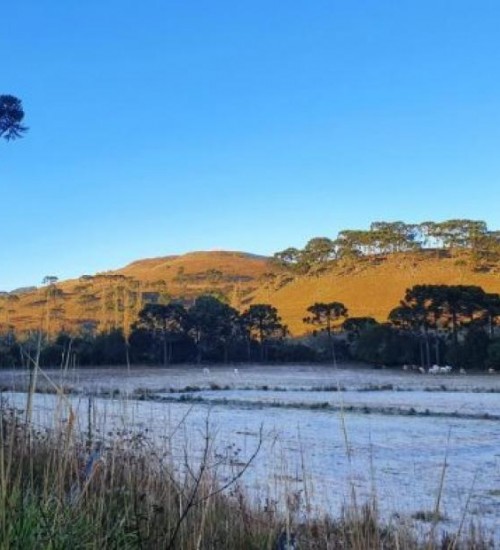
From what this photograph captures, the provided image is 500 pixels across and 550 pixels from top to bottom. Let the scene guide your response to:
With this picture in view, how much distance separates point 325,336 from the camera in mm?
78438

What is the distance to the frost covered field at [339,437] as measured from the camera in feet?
19.5

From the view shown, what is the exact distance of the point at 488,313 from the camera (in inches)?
2554

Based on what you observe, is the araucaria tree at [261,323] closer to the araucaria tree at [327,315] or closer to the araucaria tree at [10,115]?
the araucaria tree at [327,315]

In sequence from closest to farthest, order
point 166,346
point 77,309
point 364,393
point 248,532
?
point 248,532
point 364,393
point 166,346
point 77,309

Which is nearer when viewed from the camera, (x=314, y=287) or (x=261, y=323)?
(x=261, y=323)

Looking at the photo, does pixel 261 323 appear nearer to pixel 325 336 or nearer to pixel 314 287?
pixel 325 336

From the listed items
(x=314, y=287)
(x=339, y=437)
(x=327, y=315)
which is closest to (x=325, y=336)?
(x=327, y=315)

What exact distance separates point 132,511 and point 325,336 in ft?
247

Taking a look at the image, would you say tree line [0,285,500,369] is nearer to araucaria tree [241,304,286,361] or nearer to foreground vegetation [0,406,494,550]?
araucaria tree [241,304,286,361]

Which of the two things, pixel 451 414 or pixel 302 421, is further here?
pixel 451 414

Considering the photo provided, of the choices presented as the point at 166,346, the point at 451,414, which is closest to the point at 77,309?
the point at 166,346

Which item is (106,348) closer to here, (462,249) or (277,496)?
(277,496)

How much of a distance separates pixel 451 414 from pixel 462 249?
312 ft

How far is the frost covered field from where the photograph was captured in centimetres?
593
